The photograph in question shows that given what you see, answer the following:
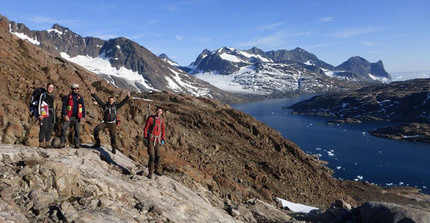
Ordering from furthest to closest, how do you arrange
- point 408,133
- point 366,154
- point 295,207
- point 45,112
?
point 408,133 < point 366,154 < point 295,207 < point 45,112

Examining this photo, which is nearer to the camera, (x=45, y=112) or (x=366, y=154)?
(x=45, y=112)

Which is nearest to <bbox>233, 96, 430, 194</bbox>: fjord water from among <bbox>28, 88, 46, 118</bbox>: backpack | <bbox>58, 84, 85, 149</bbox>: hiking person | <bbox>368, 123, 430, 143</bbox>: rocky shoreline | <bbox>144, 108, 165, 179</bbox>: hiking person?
<bbox>368, 123, 430, 143</bbox>: rocky shoreline

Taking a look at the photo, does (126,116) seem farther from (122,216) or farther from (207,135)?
(122,216)

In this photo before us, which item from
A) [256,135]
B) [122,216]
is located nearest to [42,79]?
[122,216]

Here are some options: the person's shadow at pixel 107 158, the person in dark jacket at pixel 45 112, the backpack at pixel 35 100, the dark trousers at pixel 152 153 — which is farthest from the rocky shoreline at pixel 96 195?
the backpack at pixel 35 100

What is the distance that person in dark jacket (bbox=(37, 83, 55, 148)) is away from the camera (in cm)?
1390

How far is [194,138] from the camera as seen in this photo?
35.2m

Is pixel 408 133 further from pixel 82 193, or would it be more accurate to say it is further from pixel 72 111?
pixel 82 193

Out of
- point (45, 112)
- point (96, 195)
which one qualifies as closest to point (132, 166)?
point (45, 112)

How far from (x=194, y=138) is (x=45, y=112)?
22.0 m

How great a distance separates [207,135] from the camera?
128 ft

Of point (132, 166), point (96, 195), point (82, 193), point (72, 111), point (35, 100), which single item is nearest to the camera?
point (82, 193)

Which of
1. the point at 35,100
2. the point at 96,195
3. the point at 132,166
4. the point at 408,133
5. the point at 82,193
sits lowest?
the point at 408,133

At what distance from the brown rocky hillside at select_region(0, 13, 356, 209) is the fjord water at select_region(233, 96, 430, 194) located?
41577 millimetres
